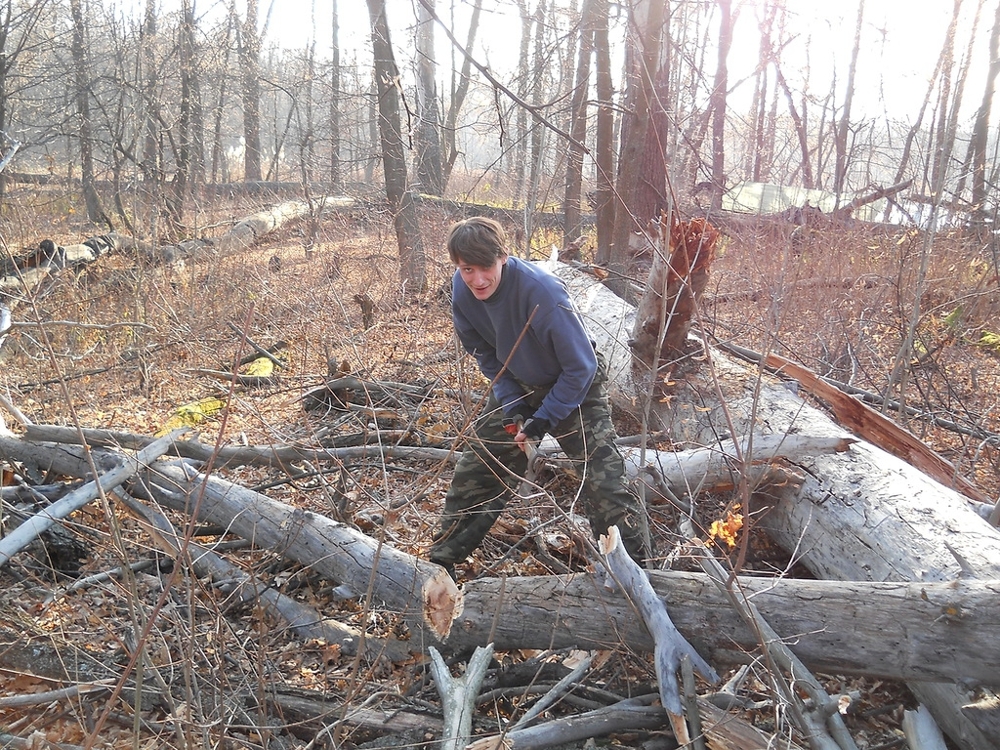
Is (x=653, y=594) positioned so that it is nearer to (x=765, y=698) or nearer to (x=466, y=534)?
(x=765, y=698)

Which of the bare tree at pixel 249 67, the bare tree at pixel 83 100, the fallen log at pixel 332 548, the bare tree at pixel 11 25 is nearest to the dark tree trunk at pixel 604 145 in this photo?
the fallen log at pixel 332 548

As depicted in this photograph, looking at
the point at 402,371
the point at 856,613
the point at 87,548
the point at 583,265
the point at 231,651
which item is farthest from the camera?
the point at 583,265

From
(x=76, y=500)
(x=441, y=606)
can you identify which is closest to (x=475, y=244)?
(x=441, y=606)

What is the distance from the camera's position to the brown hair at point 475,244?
9.87ft

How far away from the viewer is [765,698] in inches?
109

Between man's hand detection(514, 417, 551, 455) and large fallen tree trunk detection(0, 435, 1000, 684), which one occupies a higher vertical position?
man's hand detection(514, 417, 551, 455)

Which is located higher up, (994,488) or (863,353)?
(863,353)

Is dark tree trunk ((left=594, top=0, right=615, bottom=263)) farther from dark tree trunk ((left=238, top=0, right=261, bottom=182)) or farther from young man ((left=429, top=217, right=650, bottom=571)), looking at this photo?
dark tree trunk ((left=238, top=0, right=261, bottom=182))

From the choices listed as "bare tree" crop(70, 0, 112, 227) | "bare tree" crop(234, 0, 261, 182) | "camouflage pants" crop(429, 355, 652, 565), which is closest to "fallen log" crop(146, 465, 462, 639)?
"camouflage pants" crop(429, 355, 652, 565)

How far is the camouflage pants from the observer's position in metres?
3.40

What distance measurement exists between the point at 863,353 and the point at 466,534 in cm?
438

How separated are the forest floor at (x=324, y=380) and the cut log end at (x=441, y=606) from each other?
20 cm

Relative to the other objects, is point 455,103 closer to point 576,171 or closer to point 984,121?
point 576,171

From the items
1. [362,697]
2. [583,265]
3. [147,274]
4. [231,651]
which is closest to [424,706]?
[362,697]
